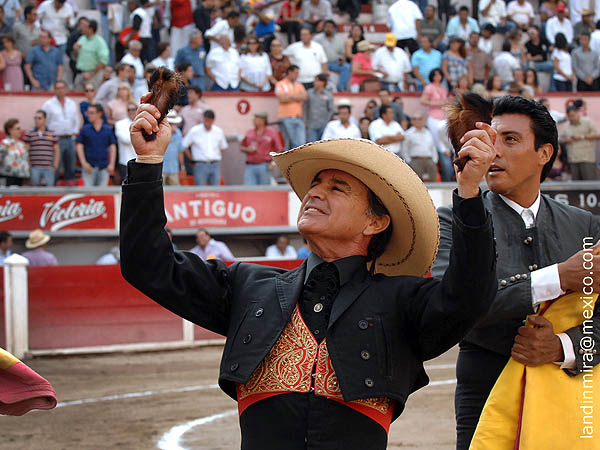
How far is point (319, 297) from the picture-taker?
2.52 meters

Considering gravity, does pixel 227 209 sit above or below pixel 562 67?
below

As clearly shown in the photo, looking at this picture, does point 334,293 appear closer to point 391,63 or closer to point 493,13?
point 391,63

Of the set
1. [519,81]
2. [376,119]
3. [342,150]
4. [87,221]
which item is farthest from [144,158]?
[519,81]

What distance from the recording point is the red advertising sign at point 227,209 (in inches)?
502

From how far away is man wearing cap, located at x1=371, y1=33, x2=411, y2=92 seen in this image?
593 inches

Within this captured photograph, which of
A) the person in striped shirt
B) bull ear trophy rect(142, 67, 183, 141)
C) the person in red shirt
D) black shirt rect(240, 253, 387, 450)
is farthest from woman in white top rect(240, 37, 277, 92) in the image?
black shirt rect(240, 253, 387, 450)

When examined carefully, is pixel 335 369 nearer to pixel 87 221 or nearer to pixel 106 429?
pixel 106 429

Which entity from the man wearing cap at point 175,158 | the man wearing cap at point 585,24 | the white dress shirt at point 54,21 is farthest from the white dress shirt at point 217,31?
the man wearing cap at point 585,24

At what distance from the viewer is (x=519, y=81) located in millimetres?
15289

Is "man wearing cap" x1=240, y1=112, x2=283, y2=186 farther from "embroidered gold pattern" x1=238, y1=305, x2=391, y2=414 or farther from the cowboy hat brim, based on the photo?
"embroidered gold pattern" x1=238, y1=305, x2=391, y2=414

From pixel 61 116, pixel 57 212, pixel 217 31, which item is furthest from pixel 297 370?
pixel 217 31

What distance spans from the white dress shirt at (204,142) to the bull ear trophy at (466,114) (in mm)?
9703

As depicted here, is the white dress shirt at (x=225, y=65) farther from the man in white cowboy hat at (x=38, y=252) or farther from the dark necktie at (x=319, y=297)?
the dark necktie at (x=319, y=297)

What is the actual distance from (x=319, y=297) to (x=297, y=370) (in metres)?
0.22
